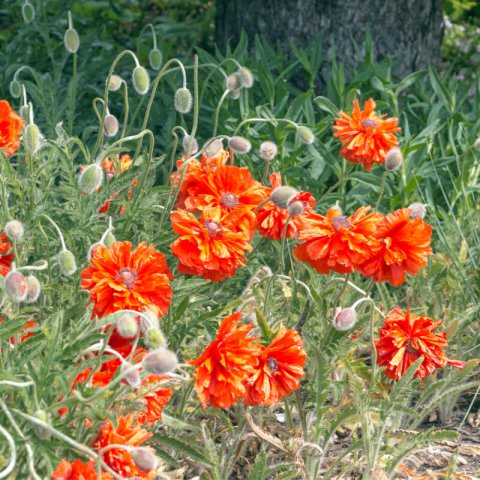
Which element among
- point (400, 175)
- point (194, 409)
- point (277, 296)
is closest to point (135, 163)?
point (277, 296)

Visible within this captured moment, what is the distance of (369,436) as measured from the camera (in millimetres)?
2375

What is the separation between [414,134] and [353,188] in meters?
0.54

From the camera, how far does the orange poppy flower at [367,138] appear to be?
8.94 ft

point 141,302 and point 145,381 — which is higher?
point 141,302

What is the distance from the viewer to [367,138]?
2.73 meters

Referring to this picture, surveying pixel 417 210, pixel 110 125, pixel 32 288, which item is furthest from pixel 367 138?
pixel 32 288

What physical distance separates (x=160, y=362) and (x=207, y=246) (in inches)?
20.1

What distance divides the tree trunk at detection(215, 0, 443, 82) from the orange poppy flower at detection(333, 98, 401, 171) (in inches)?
62.5

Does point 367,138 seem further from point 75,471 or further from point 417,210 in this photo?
point 75,471

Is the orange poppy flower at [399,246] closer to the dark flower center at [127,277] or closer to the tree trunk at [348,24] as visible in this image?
the dark flower center at [127,277]

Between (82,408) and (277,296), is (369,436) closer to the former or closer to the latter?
(277,296)

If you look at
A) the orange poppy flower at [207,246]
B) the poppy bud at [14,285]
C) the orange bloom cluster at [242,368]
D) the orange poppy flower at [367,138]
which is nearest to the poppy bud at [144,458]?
the orange bloom cluster at [242,368]

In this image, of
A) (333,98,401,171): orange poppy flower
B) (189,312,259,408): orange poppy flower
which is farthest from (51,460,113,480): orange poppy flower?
(333,98,401,171): orange poppy flower

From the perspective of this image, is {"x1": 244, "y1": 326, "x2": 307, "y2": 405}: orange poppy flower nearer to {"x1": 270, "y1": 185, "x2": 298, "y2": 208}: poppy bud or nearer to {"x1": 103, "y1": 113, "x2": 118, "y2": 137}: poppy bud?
{"x1": 270, "y1": 185, "x2": 298, "y2": 208}: poppy bud
